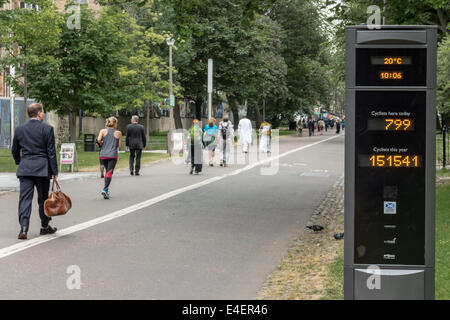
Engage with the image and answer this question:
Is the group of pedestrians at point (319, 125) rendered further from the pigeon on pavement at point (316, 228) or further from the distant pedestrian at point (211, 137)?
the pigeon on pavement at point (316, 228)

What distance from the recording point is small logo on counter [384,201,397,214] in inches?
211

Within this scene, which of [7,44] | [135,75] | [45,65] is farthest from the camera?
[135,75]

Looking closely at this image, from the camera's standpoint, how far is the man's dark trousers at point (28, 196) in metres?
10.1

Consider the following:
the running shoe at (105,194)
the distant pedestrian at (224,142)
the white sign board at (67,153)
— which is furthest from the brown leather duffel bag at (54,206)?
the distant pedestrian at (224,142)

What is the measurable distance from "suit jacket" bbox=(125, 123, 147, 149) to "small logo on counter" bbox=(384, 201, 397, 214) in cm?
1713

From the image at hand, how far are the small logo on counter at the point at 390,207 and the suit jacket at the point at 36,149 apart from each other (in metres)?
5.93

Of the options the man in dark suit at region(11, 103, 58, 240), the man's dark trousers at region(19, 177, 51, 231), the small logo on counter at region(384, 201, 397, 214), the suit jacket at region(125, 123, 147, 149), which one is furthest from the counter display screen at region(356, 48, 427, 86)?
the suit jacket at region(125, 123, 147, 149)

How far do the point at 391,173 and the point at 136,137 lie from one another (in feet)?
57.4

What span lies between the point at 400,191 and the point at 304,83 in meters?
61.5

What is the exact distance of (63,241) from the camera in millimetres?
9836

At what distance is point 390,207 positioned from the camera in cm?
537

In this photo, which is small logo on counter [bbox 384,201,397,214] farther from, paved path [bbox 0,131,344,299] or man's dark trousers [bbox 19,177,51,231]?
Answer: man's dark trousers [bbox 19,177,51,231]
